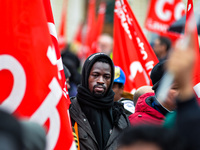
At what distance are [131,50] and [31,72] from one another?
2466mm

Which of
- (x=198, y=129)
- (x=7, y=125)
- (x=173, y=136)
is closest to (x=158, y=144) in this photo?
(x=173, y=136)

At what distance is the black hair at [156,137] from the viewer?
1.67 metres

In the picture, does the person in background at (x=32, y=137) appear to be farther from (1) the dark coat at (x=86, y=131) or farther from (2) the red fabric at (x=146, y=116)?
(2) the red fabric at (x=146, y=116)

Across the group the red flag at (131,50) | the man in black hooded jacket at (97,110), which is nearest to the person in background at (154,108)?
the man in black hooded jacket at (97,110)

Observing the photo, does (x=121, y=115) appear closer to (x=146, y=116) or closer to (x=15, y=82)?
(x=146, y=116)

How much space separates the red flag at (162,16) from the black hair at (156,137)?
515 cm

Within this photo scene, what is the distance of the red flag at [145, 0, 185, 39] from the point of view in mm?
6754

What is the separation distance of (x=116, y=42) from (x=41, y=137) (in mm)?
3584

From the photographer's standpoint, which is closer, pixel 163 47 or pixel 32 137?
pixel 32 137

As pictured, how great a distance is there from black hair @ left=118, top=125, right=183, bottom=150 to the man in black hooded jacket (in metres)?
1.44

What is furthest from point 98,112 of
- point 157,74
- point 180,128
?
point 180,128

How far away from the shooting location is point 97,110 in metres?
3.35

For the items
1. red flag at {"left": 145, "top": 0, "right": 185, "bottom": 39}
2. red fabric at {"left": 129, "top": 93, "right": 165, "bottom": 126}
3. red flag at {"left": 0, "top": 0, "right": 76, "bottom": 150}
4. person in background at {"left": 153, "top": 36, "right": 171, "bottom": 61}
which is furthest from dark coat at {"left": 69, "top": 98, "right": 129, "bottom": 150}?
person in background at {"left": 153, "top": 36, "right": 171, "bottom": 61}

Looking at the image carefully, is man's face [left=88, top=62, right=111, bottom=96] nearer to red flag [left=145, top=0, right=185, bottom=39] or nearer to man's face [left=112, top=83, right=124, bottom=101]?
man's face [left=112, top=83, right=124, bottom=101]
